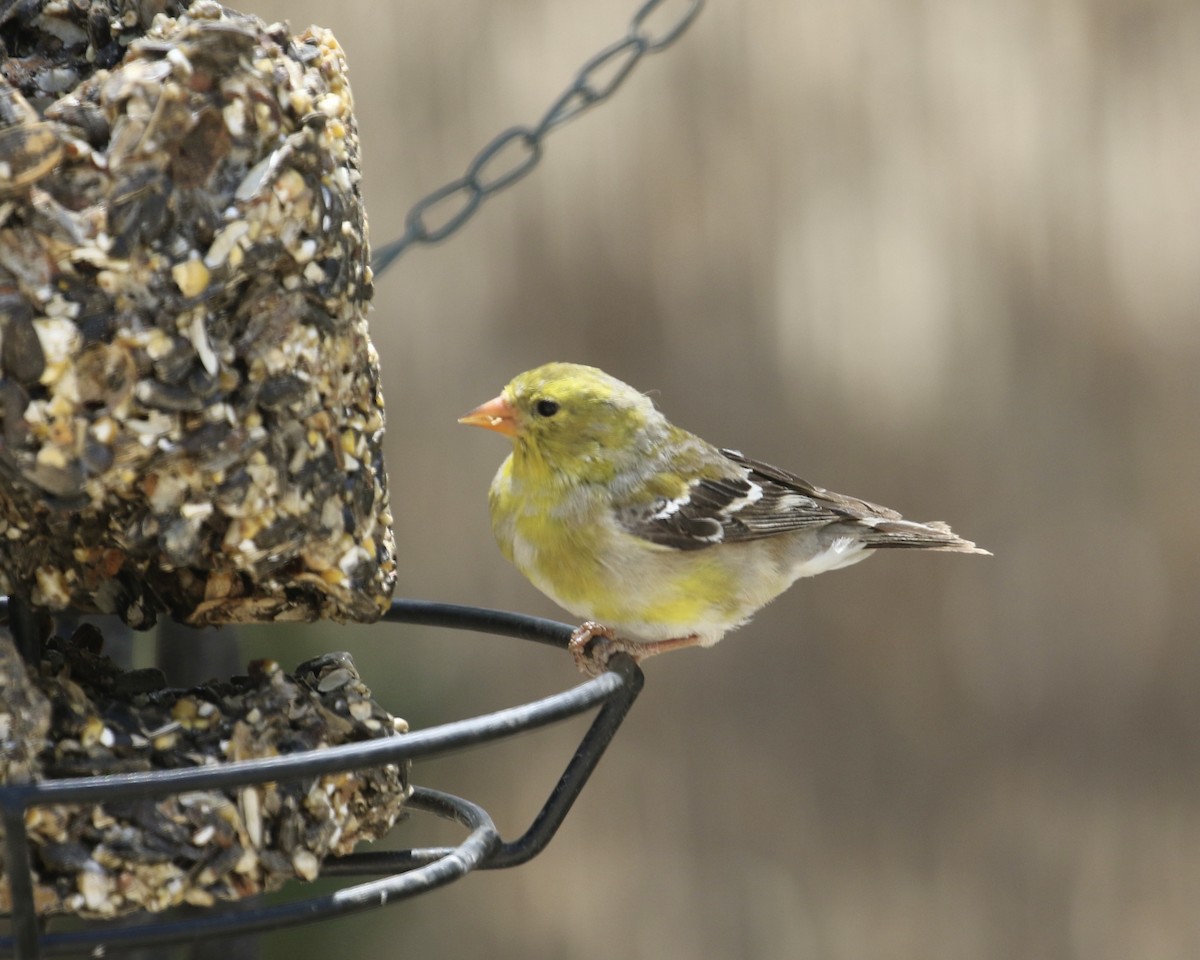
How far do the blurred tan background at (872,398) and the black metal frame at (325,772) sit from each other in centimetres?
210

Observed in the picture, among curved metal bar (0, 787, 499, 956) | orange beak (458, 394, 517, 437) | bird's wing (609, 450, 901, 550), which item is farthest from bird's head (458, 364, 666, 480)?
curved metal bar (0, 787, 499, 956)

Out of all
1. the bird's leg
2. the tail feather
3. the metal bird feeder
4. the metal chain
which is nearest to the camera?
the metal bird feeder

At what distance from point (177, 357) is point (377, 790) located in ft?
1.97

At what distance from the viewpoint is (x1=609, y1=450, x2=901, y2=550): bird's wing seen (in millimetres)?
2752


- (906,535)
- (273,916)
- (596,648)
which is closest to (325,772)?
(273,916)

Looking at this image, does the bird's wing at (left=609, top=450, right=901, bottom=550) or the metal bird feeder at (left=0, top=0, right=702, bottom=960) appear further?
the bird's wing at (left=609, top=450, right=901, bottom=550)

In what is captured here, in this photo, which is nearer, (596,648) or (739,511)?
(596,648)

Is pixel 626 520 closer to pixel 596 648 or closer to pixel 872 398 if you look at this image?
pixel 596 648

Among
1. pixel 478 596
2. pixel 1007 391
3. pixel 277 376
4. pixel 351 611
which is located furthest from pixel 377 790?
pixel 1007 391

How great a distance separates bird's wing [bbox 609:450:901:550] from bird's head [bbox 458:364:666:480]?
0.47 feet

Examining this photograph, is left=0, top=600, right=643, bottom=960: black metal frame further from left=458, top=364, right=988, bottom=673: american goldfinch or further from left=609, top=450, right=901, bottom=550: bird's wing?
left=609, top=450, right=901, bottom=550: bird's wing

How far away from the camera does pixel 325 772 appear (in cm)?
133

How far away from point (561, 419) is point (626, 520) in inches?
9.4

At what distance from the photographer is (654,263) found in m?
4.11
